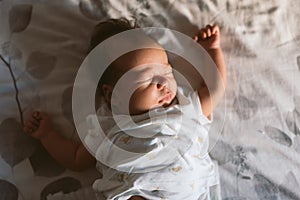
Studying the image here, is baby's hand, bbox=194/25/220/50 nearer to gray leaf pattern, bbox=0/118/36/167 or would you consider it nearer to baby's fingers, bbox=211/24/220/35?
baby's fingers, bbox=211/24/220/35

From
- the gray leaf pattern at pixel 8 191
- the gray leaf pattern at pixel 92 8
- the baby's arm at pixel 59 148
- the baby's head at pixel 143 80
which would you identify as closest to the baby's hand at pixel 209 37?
the baby's head at pixel 143 80

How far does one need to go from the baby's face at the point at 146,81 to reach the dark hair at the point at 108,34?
0.03m

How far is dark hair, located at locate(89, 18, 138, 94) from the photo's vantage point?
1075 mm

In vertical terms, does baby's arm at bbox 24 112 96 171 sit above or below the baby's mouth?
below

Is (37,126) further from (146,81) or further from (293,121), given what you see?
(293,121)

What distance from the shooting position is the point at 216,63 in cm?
114

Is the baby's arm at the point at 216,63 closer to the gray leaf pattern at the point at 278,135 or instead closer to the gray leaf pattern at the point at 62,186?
the gray leaf pattern at the point at 278,135

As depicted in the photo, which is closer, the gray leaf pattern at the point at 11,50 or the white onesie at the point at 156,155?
the white onesie at the point at 156,155

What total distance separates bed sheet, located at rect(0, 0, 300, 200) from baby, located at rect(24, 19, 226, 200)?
34 millimetres

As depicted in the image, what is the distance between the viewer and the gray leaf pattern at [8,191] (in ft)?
3.38

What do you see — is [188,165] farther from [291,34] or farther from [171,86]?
[291,34]

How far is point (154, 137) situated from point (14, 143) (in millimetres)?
276

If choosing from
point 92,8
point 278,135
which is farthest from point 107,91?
point 278,135

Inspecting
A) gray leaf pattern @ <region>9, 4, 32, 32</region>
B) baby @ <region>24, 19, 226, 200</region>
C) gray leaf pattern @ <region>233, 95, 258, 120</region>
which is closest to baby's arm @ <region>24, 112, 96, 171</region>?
baby @ <region>24, 19, 226, 200</region>
